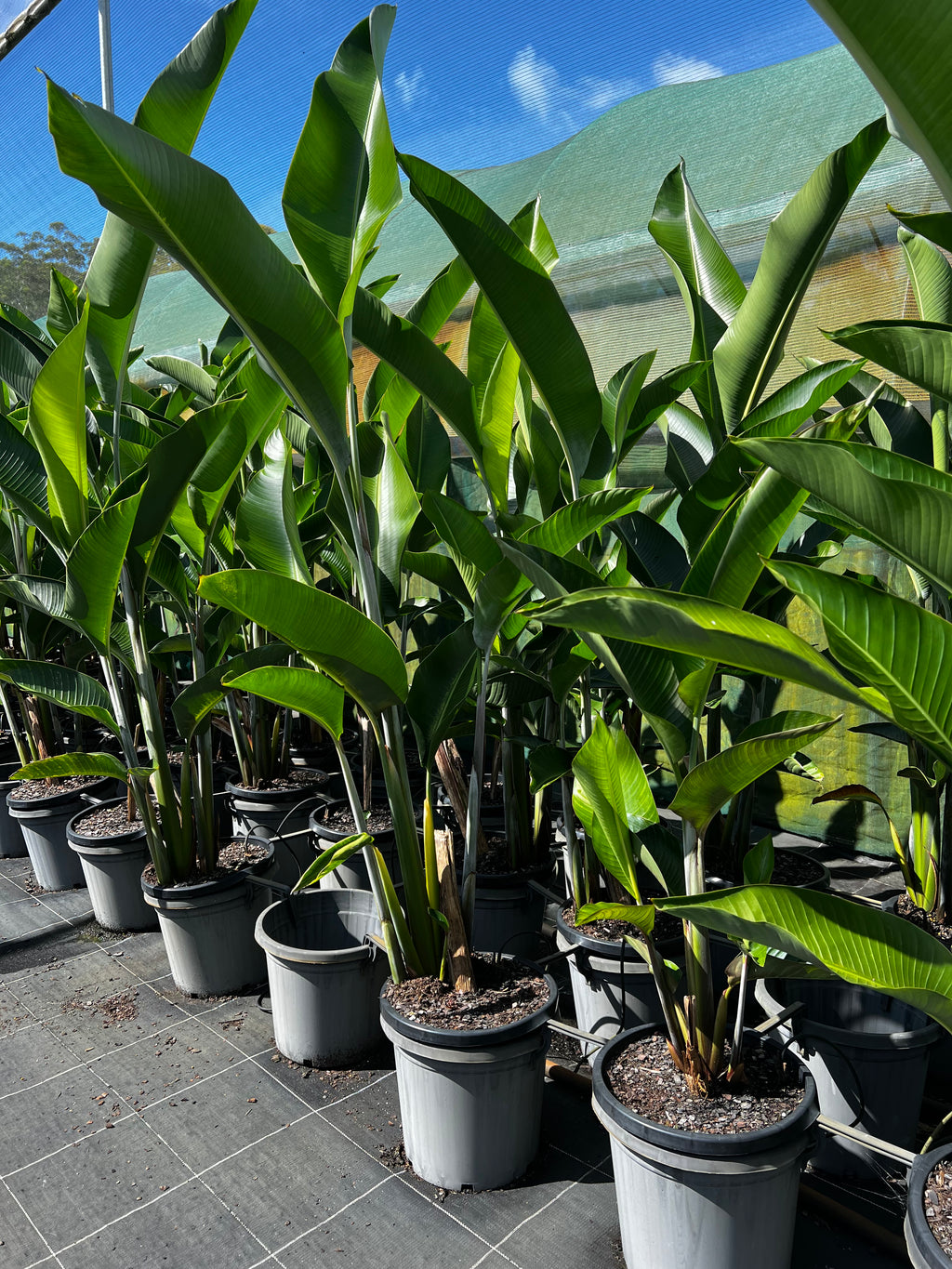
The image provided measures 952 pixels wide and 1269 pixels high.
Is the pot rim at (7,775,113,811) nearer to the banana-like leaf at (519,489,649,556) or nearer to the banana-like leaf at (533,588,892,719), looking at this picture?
the banana-like leaf at (519,489,649,556)

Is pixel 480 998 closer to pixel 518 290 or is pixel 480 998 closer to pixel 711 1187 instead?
pixel 711 1187

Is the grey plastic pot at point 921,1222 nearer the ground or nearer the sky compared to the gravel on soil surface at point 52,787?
nearer the sky

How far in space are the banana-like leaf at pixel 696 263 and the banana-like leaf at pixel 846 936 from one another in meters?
1.17

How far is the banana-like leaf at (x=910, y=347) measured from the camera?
39.2 inches

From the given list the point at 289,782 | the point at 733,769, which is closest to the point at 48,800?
the point at 289,782

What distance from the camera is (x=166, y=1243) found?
148 centimetres

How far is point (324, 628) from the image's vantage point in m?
1.28

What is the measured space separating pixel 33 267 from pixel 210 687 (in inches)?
380

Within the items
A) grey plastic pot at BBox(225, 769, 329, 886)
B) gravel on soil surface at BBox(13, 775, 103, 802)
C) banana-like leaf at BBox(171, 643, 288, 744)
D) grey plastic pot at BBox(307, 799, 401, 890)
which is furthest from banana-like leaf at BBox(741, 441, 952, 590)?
gravel on soil surface at BBox(13, 775, 103, 802)

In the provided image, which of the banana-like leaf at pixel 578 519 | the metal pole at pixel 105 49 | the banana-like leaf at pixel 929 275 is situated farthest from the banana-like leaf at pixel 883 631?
the metal pole at pixel 105 49

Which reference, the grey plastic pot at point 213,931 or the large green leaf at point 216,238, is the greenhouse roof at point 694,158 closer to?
the large green leaf at point 216,238

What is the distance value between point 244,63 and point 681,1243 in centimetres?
603

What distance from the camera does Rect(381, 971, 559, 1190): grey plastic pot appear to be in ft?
4.87

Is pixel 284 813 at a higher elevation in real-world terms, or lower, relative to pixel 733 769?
lower
